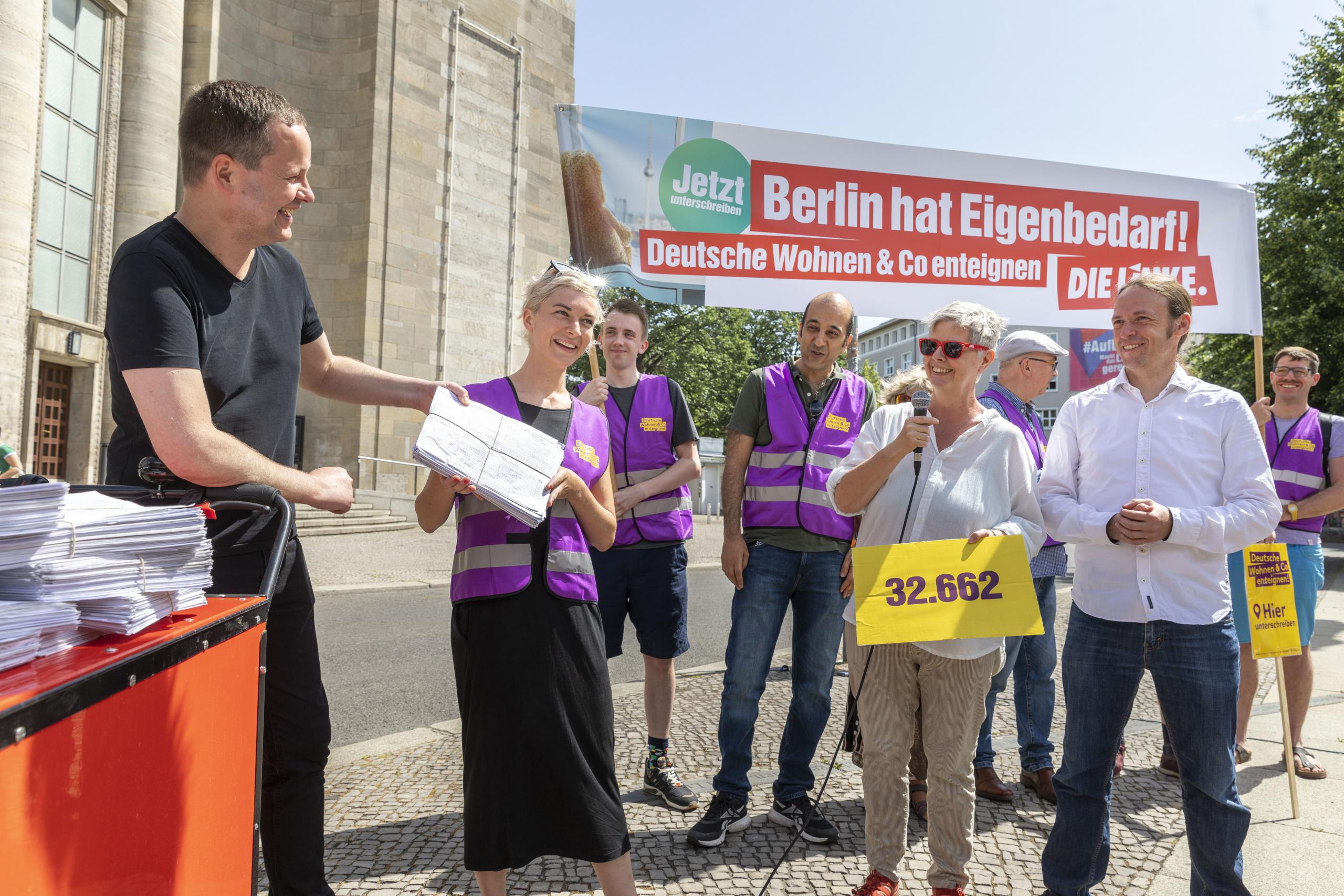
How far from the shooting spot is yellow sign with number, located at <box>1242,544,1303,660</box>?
3918 millimetres

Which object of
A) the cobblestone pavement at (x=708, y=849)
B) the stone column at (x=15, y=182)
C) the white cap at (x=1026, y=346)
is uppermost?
the stone column at (x=15, y=182)

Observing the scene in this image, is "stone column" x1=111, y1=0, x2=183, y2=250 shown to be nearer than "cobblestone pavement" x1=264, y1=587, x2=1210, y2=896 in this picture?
No

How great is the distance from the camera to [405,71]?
938 inches

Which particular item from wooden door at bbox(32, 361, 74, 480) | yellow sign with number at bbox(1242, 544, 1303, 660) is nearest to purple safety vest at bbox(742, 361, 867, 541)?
yellow sign with number at bbox(1242, 544, 1303, 660)

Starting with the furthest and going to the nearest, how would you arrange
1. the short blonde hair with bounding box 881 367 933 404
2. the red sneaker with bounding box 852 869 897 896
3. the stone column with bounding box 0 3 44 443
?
the stone column with bounding box 0 3 44 443, the short blonde hair with bounding box 881 367 933 404, the red sneaker with bounding box 852 869 897 896

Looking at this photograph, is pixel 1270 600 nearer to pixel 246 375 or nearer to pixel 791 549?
pixel 791 549

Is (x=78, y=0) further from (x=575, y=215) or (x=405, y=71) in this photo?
(x=575, y=215)

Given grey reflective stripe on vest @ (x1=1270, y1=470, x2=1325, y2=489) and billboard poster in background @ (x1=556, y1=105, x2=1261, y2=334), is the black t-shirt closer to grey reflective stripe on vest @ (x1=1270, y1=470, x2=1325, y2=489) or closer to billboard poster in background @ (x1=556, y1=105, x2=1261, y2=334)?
billboard poster in background @ (x1=556, y1=105, x2=1261, y2=334)

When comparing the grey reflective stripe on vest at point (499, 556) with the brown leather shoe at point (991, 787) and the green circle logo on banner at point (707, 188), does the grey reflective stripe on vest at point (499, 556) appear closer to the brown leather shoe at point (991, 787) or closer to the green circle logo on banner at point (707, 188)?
the brown leather shoe at point (991, 787)

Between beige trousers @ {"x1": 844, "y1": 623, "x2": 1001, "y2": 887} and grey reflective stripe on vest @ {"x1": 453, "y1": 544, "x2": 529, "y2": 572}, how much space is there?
1287mm

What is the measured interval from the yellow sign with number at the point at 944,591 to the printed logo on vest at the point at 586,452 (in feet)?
3.07

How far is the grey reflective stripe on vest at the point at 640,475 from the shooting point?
4.39 meters
